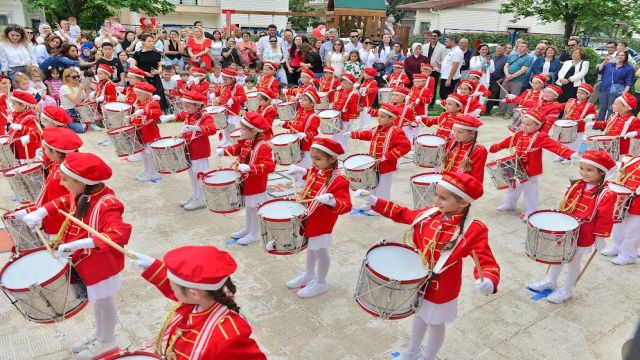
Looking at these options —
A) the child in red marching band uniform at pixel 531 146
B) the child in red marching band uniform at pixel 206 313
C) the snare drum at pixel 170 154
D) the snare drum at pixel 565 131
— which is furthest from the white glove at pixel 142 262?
the snare drum at pixel 565 131

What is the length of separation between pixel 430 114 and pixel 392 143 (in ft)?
25.6

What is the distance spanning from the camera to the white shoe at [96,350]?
3.84 m

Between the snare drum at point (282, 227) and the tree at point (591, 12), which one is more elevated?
the tree at point (591, 12)

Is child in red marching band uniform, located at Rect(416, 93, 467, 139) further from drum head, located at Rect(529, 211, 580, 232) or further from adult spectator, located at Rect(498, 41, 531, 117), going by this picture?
adult spectator, located at Rect(498, 41, 531, 117)

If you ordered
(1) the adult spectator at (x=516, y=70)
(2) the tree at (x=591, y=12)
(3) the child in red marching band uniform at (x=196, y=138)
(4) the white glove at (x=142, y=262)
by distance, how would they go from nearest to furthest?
1. (4) the white glove at (x=142, y=262)
2. (3) the child in red marching band uniform at (x=196, y=138)
3. (1) the adult spectator at (x=516, y=70)
4. (2) the tree at (x=591, y=12)

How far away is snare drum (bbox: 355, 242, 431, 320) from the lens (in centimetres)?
328

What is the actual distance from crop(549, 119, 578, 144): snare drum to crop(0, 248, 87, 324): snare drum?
7.79 metres

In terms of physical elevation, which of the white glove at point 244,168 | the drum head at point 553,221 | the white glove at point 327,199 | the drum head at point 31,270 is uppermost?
the white glove at point 327,199

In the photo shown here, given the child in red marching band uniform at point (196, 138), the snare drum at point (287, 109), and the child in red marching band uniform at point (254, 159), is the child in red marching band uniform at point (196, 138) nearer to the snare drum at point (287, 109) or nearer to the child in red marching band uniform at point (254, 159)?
the child in red marching band uniform at point (254, 159)

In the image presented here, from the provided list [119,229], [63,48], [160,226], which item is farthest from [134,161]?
[119,229]

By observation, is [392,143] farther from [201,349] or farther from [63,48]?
[63,48]

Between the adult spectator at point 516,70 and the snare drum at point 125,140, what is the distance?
9.83m

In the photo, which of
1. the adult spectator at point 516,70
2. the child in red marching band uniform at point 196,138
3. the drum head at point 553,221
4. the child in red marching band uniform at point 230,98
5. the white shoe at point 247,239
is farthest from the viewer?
the adult spectator at point 516,70

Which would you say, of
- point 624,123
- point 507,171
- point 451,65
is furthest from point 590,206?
point 451,65
